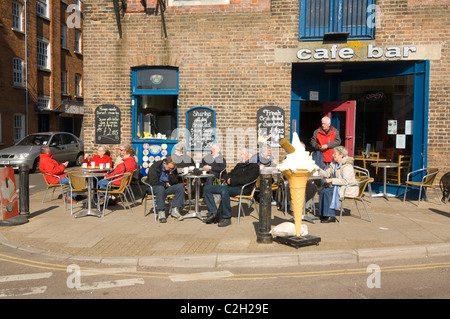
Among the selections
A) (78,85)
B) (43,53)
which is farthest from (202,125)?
(78,85)

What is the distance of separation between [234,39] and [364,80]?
3610 mm

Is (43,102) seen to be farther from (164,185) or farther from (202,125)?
(164,185)

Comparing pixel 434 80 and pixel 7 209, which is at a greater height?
pixel 434 80

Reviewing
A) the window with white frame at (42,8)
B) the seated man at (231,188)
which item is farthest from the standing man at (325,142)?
the window with white frame at (42,8)

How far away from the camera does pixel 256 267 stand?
5.75 meters

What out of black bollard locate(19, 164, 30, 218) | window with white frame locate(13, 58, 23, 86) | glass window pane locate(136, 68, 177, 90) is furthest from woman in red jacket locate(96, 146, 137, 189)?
window with white frame locate(13, 58, 23, 86)

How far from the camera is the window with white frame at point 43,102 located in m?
28.0

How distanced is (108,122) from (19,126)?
1735cm

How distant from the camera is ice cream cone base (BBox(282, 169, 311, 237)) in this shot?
6.25 m

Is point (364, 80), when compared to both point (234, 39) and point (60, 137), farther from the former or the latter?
point (60, 137)

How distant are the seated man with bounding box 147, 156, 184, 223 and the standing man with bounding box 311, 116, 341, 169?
3546mm

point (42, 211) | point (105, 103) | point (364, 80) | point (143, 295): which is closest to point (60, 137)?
point (105, 103)

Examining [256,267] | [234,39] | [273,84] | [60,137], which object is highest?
[234,39]
